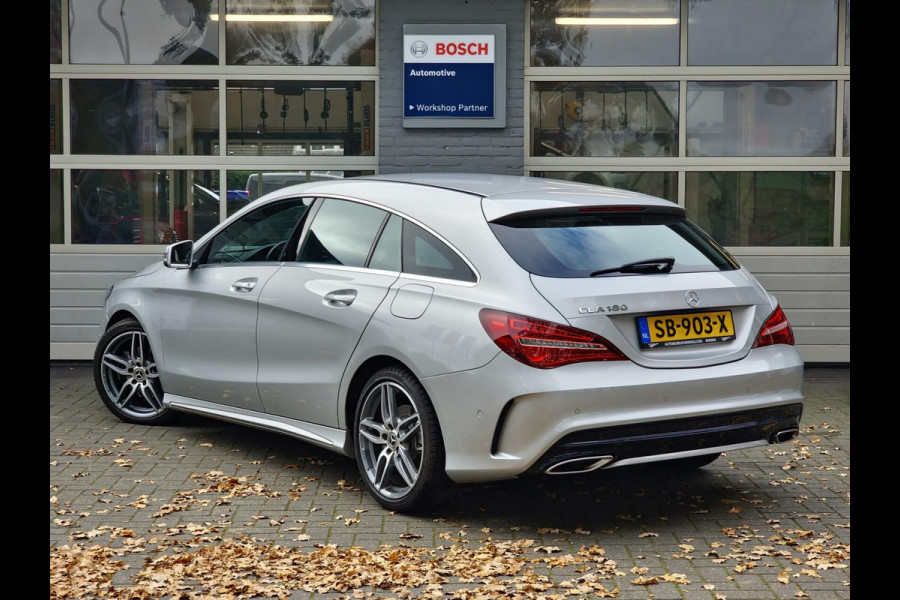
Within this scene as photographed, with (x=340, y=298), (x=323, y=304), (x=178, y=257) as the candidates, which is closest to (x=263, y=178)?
(x=178, y=257)

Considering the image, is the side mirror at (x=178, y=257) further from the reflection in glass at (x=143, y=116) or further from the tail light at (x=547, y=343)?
the reflection in glass at (x=143, y=116)

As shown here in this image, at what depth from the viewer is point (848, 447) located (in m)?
7.47

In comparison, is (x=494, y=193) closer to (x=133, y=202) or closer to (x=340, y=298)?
(x=340, y=298)

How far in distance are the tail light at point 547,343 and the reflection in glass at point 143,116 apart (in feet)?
21.1

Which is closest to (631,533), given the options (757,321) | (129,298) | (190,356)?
(757,321)

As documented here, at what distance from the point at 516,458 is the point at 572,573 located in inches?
22.6

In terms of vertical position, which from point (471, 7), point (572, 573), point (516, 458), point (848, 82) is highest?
point (471, 7)

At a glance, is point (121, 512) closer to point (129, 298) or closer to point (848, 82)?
point (129, 298)

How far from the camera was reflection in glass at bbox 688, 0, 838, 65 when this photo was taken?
10.7m

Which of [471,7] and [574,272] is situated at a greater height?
[471,7]

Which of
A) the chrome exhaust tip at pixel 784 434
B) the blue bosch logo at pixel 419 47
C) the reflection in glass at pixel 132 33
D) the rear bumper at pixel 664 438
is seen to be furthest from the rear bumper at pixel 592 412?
the reflection in glass at pixel 132 33

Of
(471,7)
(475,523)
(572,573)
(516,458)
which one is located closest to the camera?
(572,573)

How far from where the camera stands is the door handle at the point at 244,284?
6.76m
